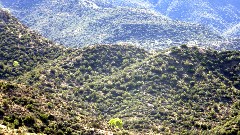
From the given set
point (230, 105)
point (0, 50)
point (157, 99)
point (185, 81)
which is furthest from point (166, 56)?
point (0, 50)

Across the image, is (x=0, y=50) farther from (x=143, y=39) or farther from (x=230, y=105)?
(x=143, y=39)

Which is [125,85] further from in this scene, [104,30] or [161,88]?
[104,30]

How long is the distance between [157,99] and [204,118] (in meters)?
10.2

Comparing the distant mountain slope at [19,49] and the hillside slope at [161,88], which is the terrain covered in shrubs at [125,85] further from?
the hillside slope at [161,88]

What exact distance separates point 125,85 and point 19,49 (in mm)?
24924

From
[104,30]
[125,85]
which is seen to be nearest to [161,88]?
[125,85]

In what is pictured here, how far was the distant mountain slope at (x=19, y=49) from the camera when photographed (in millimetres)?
66188

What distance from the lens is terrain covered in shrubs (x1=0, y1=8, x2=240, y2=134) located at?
143 ft

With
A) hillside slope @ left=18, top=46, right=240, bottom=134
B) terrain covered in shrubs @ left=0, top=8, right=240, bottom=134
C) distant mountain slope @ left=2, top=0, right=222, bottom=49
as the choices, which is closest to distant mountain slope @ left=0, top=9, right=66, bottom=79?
terrain covered in shrubs @ left=0, top=8, right=240, bottom=134

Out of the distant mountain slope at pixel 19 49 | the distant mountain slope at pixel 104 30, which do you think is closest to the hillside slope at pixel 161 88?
the distant mountain slope at pixel 19 49

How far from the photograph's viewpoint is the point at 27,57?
7069 cm

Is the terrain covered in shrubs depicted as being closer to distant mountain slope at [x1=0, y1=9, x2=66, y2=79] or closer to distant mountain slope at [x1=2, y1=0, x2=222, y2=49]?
distant mountain slope at [x1=0, y1=9, x2=66, y2=79]

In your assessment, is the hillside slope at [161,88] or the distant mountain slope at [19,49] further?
the distant mountain slope at [19,49]

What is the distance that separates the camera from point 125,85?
2584 inches
